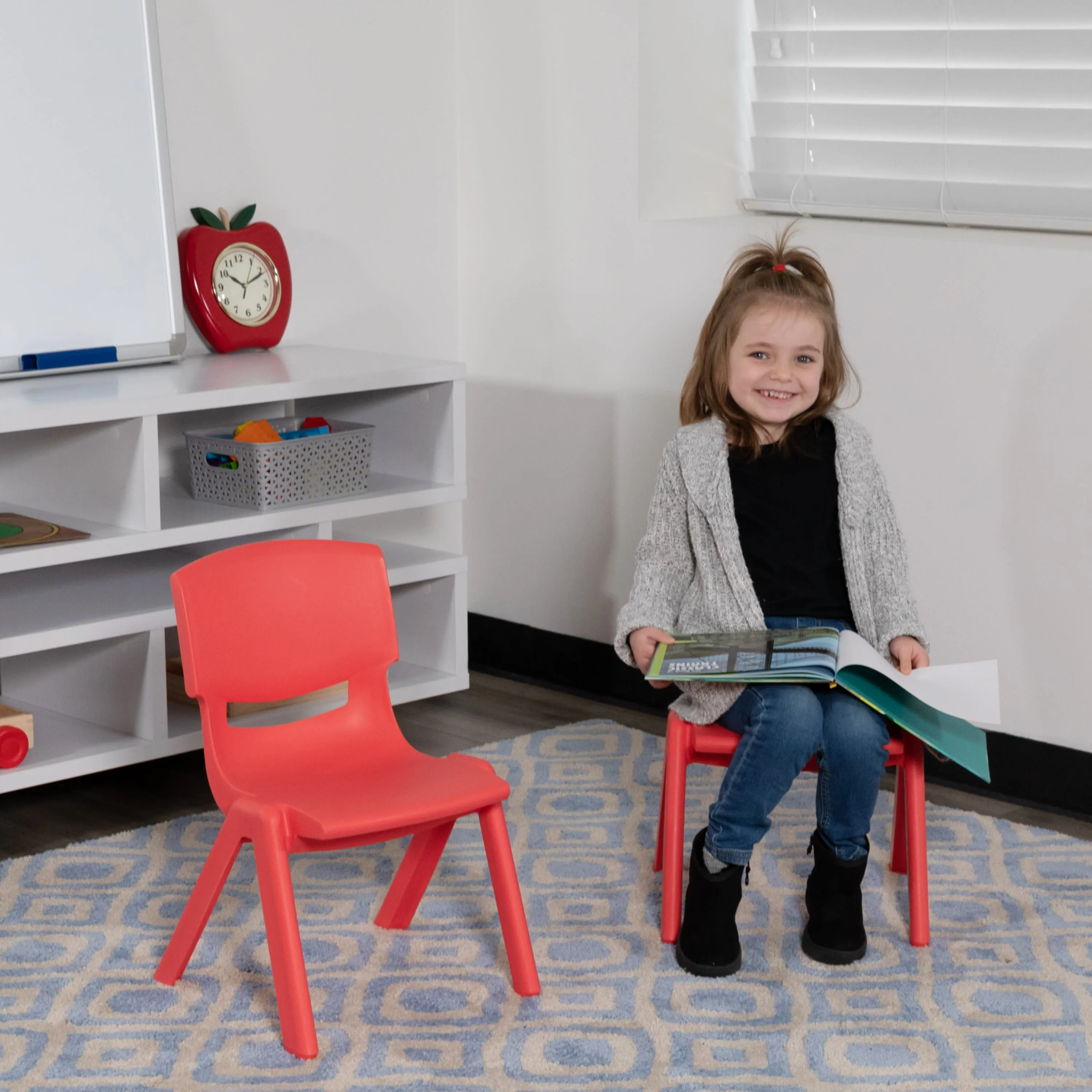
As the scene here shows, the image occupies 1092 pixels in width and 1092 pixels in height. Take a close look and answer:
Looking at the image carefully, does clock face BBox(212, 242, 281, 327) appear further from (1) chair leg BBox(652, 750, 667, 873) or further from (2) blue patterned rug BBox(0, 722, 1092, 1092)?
(1) chair leg BBox(652, 750, 667, 873)

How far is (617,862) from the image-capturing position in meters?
1.92

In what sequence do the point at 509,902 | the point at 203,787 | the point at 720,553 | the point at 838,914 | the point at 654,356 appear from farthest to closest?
the point at 654,356
the point at 203,787
the point at 720,553
the point at 838,914
the point at 509,902

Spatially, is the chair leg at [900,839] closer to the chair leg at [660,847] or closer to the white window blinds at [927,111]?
the chair leg at [660,847]

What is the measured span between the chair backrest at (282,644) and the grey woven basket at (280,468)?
513mm

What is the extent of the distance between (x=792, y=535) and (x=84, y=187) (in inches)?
45.2

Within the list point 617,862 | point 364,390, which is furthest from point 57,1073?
point 364,390

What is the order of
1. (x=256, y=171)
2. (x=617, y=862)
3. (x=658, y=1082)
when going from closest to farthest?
1. (x=658, y=1082)
2. (x=617, y=862)
3. (x=256, y=171)

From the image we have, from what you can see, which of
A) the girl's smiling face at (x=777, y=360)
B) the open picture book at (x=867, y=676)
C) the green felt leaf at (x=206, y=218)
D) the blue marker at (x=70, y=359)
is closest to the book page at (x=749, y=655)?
the open picture book at (x=867, y=676)

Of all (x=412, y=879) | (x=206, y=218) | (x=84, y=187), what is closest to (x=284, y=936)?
(x=412, y=879)

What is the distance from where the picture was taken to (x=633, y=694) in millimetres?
2656

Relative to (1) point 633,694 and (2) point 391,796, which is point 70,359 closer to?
(2) point 391,796

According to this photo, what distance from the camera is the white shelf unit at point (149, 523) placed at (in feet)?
6.41

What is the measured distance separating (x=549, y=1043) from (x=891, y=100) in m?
1.52

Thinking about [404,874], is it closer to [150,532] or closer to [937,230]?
[150,532]
